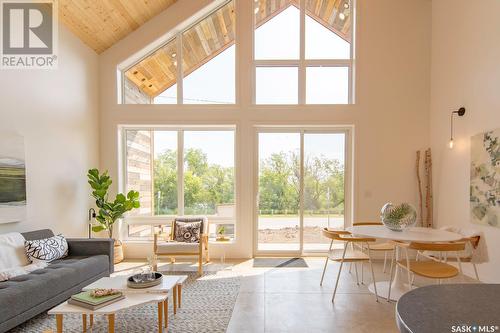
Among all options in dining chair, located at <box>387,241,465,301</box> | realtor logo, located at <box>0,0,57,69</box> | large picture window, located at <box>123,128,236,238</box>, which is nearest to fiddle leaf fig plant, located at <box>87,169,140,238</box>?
large picture window, located at <box>123,128,236,238</box>

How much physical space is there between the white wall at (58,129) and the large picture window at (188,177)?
96 centimetres

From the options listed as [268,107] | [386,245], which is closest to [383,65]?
[268,107]

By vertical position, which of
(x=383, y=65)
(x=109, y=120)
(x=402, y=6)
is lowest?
(x=109, y=120)

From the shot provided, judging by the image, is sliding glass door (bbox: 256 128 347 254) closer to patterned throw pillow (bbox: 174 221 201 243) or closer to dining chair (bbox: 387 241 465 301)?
patterned throw pillow (bbox: 174 221 201 243)

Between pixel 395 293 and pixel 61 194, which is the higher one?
pixel 61 194

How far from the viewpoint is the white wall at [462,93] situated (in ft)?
12.8

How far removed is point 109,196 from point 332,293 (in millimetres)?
4079

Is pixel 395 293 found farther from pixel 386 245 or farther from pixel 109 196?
pixel 109 196

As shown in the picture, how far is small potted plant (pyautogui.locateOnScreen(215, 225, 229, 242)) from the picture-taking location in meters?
5.54

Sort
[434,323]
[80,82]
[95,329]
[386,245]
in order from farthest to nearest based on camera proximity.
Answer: [80,82] < [386,245] < [95,329] < [434,323]

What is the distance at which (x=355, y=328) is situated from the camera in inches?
115

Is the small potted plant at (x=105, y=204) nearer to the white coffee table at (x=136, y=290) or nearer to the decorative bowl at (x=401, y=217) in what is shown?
the white coffee table at (x=136, y=290)

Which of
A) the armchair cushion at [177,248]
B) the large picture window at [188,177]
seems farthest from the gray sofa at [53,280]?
the large picture window at [188,177]

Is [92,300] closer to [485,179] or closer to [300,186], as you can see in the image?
[300,186]
